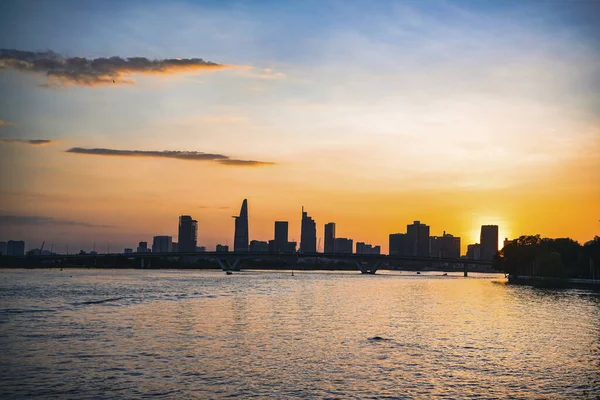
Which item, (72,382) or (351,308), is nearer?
(72,382)

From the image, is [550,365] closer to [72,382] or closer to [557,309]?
[72,382]

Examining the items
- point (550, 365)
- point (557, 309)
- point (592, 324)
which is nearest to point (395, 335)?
point (550, 365)

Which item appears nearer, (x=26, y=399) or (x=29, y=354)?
(x=26, y=399)

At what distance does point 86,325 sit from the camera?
68688mm

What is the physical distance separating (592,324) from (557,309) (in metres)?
26.2

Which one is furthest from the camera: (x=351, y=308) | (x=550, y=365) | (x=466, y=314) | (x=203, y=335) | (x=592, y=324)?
(x=351, y=308)

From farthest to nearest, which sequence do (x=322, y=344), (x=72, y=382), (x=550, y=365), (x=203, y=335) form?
(x=203, y=335) < (x=322, y=344) < (x=550, y=365) < (x=72, y=382)

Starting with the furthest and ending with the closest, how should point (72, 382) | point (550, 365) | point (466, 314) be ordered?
point (466, 314) < point (550, 365) < point (72, 382)

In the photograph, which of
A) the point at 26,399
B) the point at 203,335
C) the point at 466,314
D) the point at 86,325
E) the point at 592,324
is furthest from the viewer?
the point at 466,314

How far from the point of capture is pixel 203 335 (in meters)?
61.3

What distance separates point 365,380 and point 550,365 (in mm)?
17023

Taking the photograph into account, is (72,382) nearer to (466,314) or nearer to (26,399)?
(26,399)

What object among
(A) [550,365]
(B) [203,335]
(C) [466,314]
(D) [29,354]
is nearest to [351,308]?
(C) [466,314]

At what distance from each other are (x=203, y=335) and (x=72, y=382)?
2352 centimetres
